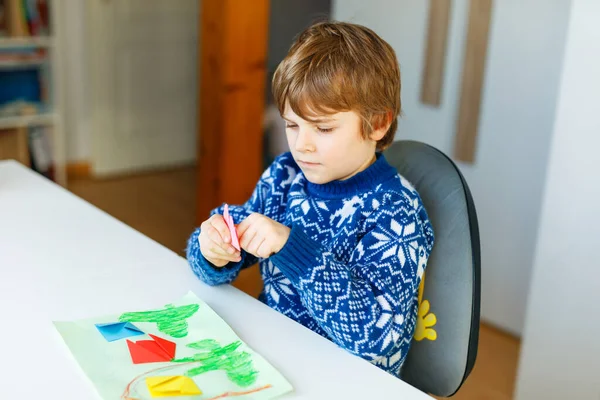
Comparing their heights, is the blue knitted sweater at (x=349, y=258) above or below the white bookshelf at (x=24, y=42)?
below

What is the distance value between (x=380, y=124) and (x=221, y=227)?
309 mm

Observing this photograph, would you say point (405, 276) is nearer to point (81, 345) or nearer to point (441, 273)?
point (441, 273)

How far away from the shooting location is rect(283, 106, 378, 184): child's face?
1.18 metres

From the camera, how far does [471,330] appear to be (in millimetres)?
1240

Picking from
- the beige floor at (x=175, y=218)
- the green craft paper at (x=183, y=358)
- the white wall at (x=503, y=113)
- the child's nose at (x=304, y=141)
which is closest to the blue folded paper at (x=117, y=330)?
the green craft paper at (x=183, y=358)

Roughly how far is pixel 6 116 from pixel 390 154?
286 centimetres

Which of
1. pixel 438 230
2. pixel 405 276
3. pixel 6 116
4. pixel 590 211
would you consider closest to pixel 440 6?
pixel 590 211

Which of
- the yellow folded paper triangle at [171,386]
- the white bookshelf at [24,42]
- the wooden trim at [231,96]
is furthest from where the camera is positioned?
the white bookshelf at [24,42]

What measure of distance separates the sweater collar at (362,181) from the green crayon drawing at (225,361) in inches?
14.0

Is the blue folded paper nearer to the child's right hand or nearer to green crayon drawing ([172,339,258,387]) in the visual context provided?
green crayon drawing ([172,339,258,387])

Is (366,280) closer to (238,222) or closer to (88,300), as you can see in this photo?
(238,222)

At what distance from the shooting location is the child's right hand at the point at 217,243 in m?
1.17

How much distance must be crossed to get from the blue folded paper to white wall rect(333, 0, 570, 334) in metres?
1.71

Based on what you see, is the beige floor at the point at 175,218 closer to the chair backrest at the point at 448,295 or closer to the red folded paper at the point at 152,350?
the chair backrest at the point at 448,295
